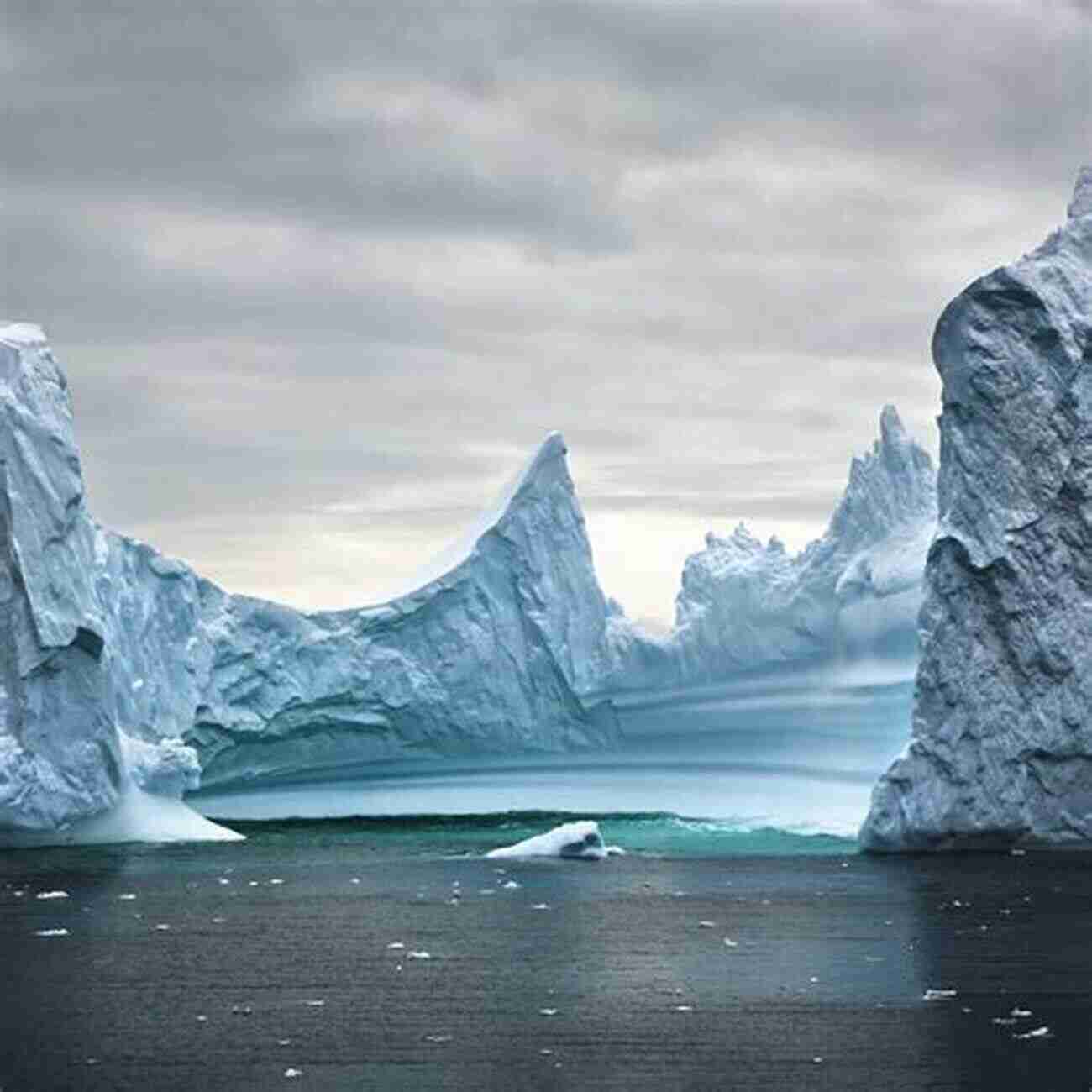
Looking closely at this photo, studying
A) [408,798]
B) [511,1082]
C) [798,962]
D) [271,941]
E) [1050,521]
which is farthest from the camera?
[408,798]

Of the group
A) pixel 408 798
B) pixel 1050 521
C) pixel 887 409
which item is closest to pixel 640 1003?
pixel 1050 521

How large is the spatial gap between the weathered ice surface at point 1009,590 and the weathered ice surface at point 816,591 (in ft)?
42.1

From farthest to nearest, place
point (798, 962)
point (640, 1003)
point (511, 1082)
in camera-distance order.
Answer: point (798, 962) < point (640, 1003) < point (511, 1082)

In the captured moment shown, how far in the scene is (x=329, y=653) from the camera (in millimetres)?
68312

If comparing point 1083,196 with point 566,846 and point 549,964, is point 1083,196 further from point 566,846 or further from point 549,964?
point 549,964

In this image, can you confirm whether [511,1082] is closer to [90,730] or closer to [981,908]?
[981,908]

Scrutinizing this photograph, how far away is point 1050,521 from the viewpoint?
50031 mm

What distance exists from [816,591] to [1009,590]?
66.0ft

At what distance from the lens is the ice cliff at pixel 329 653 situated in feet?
189

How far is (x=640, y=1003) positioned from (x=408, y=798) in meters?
47.0

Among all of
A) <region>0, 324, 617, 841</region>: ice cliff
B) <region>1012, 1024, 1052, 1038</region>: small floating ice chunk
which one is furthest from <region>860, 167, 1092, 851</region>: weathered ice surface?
<region>1012, 1024, 1052, 1038</region>: small floating ice chunk

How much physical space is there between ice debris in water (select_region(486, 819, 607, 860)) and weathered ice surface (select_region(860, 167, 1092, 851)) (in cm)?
757

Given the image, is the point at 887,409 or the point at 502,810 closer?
the point at 887,409

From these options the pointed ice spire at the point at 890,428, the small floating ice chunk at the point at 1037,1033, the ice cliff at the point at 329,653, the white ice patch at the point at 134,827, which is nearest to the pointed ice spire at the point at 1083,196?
the pointed ice spire at the point at 890,428
